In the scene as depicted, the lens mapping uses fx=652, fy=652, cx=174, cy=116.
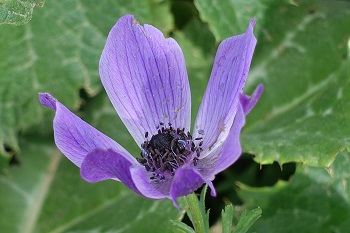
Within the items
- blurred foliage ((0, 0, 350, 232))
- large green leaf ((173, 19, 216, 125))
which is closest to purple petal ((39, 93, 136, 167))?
blurred foliage ((0, 0, 350, 232))

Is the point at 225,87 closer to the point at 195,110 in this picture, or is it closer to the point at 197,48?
the point at 195,110

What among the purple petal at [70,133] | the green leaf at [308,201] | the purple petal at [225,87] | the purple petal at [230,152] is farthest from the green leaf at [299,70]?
the purple petal at [70,133]

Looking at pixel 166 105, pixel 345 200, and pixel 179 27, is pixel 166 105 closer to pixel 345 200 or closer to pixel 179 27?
pixel 345 200

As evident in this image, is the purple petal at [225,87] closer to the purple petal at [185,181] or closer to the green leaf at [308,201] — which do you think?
the purple petal at [185,181]

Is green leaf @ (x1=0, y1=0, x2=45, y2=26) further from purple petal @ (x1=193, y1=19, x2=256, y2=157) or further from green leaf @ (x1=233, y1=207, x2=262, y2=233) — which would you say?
green leaf @ (x1=233, y1=207, x2=262, y2=233)

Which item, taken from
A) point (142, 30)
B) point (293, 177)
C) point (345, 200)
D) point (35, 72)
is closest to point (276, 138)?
point (293, 177)
